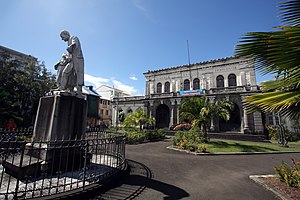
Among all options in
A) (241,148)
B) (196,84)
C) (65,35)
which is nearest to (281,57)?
(65,35)

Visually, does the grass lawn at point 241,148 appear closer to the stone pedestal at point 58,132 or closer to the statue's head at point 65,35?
the stone pedestal at point 58,132

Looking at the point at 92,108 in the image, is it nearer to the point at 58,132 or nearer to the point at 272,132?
the point at 58,132

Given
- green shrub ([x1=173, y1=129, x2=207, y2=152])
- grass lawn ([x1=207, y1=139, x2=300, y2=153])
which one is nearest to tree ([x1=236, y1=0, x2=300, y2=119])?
green shrub ([x1=173, y1=129, x2=207, y2=152])

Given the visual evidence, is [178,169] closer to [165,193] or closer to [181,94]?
[165,193]

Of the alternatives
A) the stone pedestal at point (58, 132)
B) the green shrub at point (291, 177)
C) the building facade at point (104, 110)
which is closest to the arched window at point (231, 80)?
the green shrub at point (291, 177)

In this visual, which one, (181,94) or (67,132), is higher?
(181,94)

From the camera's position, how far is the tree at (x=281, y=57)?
6.25 feet

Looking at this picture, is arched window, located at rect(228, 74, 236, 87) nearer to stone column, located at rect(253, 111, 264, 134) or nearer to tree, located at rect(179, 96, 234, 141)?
stone column, located at rect(253, 111, 264, 134)

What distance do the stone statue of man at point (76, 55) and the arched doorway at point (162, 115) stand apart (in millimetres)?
23390

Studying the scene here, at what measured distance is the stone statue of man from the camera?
542cm

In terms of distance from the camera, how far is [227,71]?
83.5ft

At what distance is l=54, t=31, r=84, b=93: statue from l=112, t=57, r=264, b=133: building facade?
21.1m

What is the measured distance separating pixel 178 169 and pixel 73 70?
18.7ft

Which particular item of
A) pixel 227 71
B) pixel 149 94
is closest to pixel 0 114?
pixel 149 94
